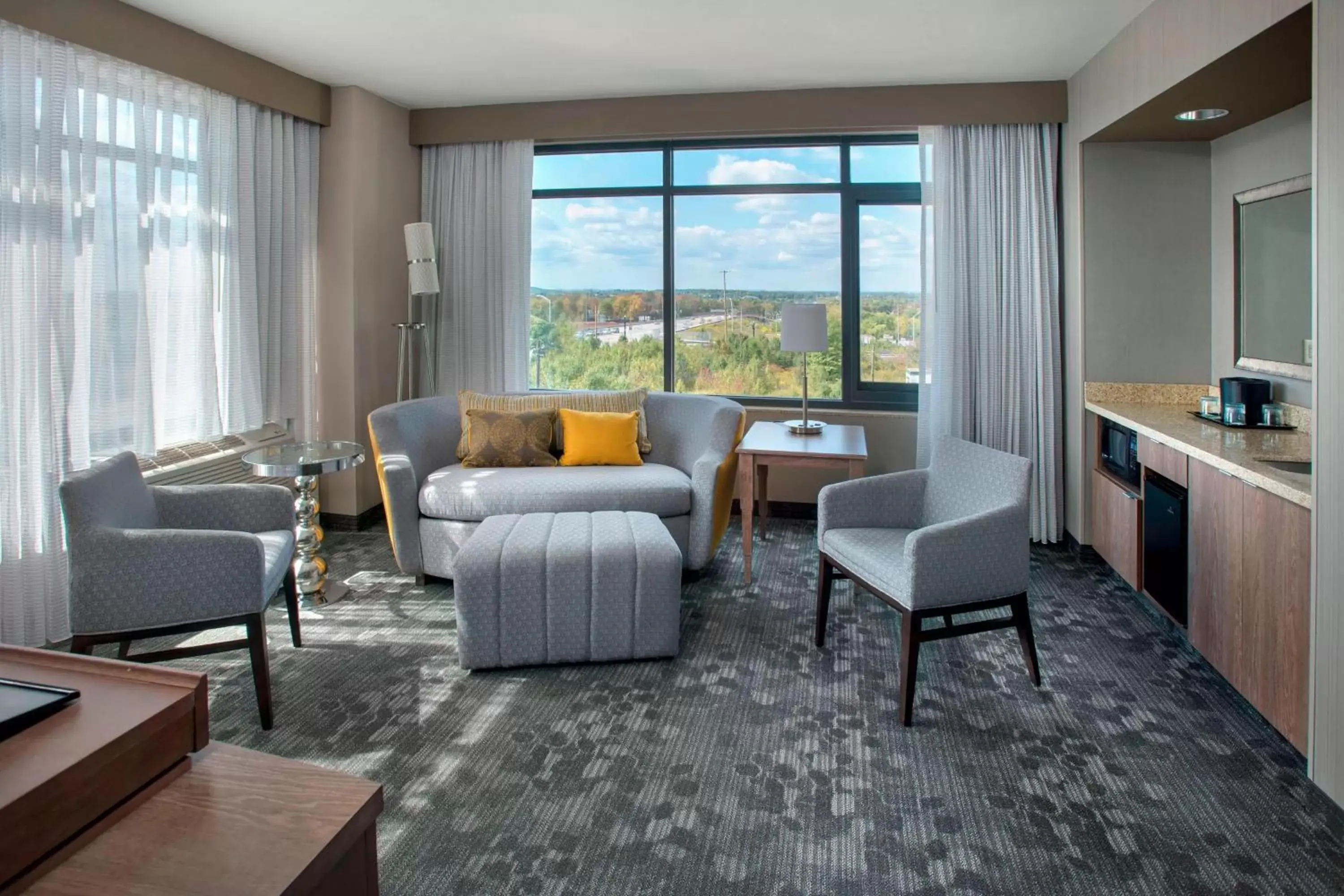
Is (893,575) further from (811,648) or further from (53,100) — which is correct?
(53,100)

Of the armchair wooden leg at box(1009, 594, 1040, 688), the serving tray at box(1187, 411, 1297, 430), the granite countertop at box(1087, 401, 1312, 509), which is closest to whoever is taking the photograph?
the granite countertop at box(1087, 401, 1312, 509)

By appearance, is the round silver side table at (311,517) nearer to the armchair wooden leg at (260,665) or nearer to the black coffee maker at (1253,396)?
the armchair wooden leg at (260,665)

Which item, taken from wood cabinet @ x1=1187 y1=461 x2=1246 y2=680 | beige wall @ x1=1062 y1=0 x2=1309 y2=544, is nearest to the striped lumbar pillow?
beige wall @ x1=1062 y1=0 x2=1309 y2=544

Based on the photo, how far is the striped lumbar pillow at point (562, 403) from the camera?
4711 mm

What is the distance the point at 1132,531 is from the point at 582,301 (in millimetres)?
3493

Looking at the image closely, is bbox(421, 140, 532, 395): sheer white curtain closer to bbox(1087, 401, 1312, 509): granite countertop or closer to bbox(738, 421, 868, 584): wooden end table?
bbox(738, 421, 868, 584): wooden end table

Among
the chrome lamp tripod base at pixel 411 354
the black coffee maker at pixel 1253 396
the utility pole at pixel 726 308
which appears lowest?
the black coffee maker at pixel 1253 396

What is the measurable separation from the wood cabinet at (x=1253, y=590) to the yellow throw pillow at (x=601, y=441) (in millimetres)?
2500

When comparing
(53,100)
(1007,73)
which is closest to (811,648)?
(1007,73)

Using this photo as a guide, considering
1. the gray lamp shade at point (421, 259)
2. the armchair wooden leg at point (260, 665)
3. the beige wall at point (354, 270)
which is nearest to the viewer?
the armchair wooden leg at point (260, 665)

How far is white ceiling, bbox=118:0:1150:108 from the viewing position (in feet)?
12.0

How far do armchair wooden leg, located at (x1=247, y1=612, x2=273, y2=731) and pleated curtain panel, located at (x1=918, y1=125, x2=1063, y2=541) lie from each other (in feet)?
12.1

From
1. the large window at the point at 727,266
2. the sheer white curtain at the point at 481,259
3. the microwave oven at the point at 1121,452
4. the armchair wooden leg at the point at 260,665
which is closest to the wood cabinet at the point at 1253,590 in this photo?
the microwave oven at the point at 1121,452

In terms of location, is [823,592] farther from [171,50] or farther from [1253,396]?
[171,50]
